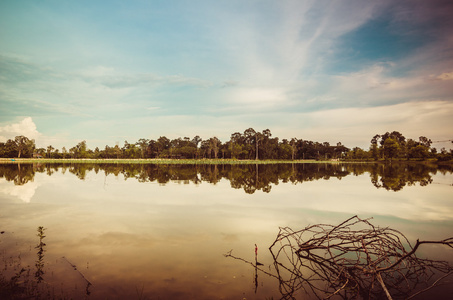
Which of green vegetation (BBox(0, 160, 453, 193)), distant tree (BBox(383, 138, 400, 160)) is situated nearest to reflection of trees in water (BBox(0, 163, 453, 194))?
green vegetation (BBox(0, 160, 453, 193))

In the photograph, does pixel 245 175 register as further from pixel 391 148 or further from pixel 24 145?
pixel 24 145

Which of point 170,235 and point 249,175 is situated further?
point 249,175

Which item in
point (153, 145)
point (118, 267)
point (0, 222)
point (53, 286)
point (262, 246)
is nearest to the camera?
point (53, 286)

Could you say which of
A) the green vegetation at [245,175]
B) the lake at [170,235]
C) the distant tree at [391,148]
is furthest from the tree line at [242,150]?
the lake at [170,235]

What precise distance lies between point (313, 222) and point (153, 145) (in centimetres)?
14809

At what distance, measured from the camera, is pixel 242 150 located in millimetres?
125000

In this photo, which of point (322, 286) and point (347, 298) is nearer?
point (347, 298)

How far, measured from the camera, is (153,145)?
152 m

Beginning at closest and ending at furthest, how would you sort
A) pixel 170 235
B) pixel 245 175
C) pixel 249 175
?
pixel 170 235, pixel 249 175, pixel 245 175

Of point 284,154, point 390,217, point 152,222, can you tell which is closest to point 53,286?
point 152,222

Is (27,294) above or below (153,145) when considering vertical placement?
below

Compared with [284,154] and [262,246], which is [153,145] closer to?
[284,154]

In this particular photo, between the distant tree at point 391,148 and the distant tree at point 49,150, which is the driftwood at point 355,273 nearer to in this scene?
the distant tree at point 391,148

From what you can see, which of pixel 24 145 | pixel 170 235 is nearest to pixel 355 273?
pixel 170 235
